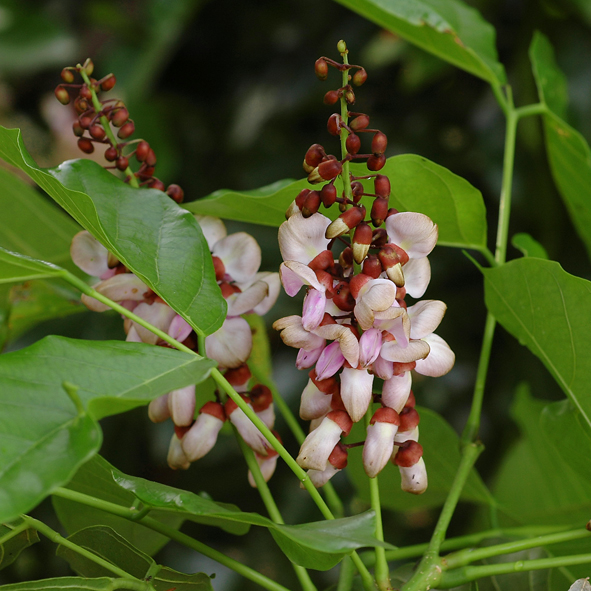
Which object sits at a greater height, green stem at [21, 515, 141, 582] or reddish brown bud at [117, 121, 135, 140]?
reddish brown bud at [117, 121, 135, 140]

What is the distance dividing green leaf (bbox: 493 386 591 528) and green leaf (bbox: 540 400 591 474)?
0.01 m

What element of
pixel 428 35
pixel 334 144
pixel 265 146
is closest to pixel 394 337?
pixel 428 35

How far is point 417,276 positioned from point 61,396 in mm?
196

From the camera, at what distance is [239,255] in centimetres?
43

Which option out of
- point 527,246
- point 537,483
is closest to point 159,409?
point 527,246

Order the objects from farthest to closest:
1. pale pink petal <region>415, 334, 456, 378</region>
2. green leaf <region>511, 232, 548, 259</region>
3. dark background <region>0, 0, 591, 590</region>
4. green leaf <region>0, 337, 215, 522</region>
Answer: dark background <region>0, 0, 591, 590</region>
green leaf <region>511, 232, 548, 259</region>
pale pink petal <region>415, 334, 456, 378</region>
green leaf <region>0, 337, 215, 522</region>

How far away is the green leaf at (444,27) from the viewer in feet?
1.88

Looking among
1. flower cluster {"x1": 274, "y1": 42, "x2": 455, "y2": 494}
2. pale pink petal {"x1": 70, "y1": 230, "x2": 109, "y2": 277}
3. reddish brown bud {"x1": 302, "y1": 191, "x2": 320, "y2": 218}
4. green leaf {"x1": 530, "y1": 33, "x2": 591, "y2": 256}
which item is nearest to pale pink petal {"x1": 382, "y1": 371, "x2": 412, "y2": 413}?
flower cluster {"x1": 274, "y1": 42, "x2": 455, "y2": 494}

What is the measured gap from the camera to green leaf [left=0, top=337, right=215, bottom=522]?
9.7 inches

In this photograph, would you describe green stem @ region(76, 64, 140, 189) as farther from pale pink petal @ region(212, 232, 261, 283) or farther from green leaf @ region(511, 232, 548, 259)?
green leaf @ region(511, 232, 548, 259)

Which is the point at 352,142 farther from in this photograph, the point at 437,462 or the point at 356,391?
the point at 437,462

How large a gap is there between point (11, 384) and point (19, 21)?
1.26 m

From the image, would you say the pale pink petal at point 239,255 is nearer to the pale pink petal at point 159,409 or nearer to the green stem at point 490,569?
the pale pink petal at point 159,409

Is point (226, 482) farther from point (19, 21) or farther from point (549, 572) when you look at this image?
point (19, 21)
